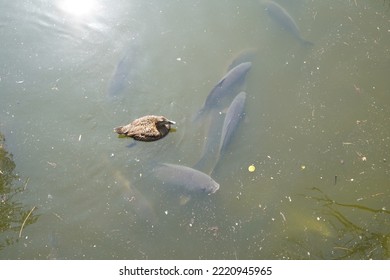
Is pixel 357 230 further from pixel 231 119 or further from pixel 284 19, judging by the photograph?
pixel 284 19

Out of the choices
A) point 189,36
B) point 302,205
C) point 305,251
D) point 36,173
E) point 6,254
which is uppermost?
point 189,36

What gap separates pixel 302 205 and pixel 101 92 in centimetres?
227

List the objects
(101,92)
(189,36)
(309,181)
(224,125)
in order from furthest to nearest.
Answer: (189,36), (101,92), (224,125), (309,181)

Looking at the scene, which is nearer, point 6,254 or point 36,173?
point 6,254

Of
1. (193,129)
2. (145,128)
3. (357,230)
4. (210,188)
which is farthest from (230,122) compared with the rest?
(357,230)

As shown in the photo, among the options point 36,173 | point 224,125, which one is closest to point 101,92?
point 36,173

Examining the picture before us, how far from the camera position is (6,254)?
3236 millimetres

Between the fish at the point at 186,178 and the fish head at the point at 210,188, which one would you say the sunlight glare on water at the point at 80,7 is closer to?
the fish at the point at 186,178

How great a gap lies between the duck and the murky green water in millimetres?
128

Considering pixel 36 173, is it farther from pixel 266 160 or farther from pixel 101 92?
pixel 266 160

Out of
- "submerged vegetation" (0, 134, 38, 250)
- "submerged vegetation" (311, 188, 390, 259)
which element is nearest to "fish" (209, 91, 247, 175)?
"submerged vegetation" (311, 188, 390, 259)

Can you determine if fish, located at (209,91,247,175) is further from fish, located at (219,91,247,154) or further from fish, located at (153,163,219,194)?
fish, located at (153,163,219,194)

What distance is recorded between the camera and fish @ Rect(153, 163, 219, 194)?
340 cm

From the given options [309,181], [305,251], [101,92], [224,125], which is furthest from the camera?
[101,92]
